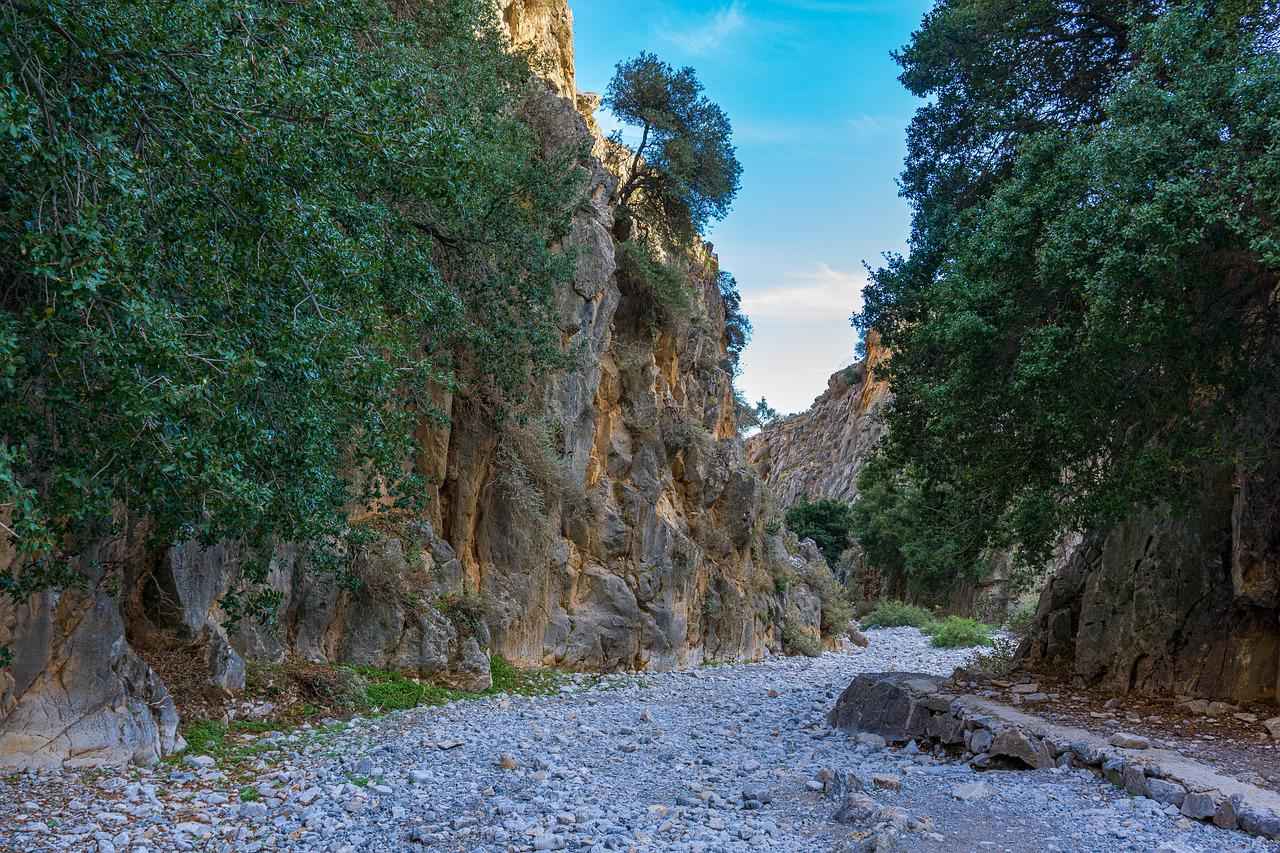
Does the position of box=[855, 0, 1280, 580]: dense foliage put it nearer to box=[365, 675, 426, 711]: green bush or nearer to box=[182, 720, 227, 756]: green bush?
box=[365, 675, 426, 711]: green bush

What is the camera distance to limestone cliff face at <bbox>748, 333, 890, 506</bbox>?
255ft

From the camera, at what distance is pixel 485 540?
16562 mm

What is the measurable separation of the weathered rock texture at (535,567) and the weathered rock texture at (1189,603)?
31.8 ft

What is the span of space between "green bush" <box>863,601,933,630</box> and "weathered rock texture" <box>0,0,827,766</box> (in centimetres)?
1217

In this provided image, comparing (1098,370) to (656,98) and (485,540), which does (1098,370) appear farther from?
(656,98)

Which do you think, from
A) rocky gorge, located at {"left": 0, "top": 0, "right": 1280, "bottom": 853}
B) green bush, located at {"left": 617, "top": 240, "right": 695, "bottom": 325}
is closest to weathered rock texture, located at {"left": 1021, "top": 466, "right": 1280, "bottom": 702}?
rocky gorge, located at {"left": 0, "top": 0, "right": 1280, "bottom": 853}

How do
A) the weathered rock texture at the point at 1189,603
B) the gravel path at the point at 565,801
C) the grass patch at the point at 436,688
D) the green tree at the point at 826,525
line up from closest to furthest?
the gravel path at the point at 565,801 < the weathered rock texture at the point at 1189,603 < the grass patch at the point at 436,688 < the green tree at the point at 826,525

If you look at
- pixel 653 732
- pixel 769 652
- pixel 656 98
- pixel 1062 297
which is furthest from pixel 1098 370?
pixel 769 652

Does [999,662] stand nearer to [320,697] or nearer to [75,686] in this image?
[320,697]

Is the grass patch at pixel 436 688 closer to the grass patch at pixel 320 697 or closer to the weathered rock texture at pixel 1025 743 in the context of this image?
the grass patch at pixel 320 697

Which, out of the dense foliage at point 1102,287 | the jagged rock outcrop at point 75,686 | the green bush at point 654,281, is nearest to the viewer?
the jagged rock outcrop at point 75,686

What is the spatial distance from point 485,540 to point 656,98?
552 inches

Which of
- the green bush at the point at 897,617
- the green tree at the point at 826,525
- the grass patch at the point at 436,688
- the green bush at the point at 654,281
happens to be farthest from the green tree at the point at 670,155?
the green tree at the point at 826,525

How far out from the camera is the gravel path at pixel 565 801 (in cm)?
610
